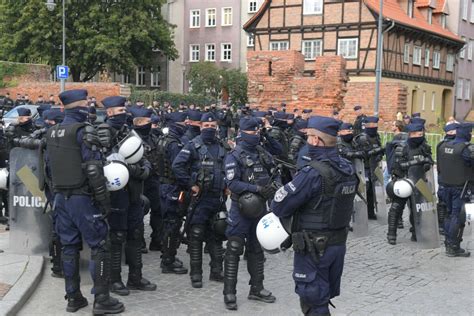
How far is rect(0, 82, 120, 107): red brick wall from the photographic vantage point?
31.2m

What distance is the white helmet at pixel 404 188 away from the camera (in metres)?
8.91

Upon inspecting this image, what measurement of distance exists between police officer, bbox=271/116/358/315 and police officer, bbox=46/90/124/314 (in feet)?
6.41

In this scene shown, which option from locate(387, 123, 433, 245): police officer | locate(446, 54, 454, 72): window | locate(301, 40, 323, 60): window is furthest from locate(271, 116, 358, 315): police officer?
locate(446, 54, 454, 72): window

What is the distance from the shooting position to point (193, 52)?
49625 millimetres

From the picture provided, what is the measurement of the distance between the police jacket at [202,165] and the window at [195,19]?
4362 cm

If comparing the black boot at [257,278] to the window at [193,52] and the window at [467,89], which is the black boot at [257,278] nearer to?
the window at [193,52]

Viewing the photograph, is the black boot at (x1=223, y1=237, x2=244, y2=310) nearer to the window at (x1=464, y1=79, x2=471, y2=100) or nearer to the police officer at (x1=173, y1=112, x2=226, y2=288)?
the police officer at (x1=173, y1=112, x2=226, y2=288)

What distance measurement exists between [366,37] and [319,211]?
104 feet

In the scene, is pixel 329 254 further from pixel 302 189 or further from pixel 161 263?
pixel 161 263

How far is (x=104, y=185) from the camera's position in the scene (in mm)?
5539

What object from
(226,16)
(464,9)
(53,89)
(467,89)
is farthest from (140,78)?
(467,89)

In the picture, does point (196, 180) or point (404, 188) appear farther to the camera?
point (404, 188)

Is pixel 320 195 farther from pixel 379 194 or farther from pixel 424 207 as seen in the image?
pixel 379 194

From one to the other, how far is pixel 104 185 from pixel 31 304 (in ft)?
5.69
